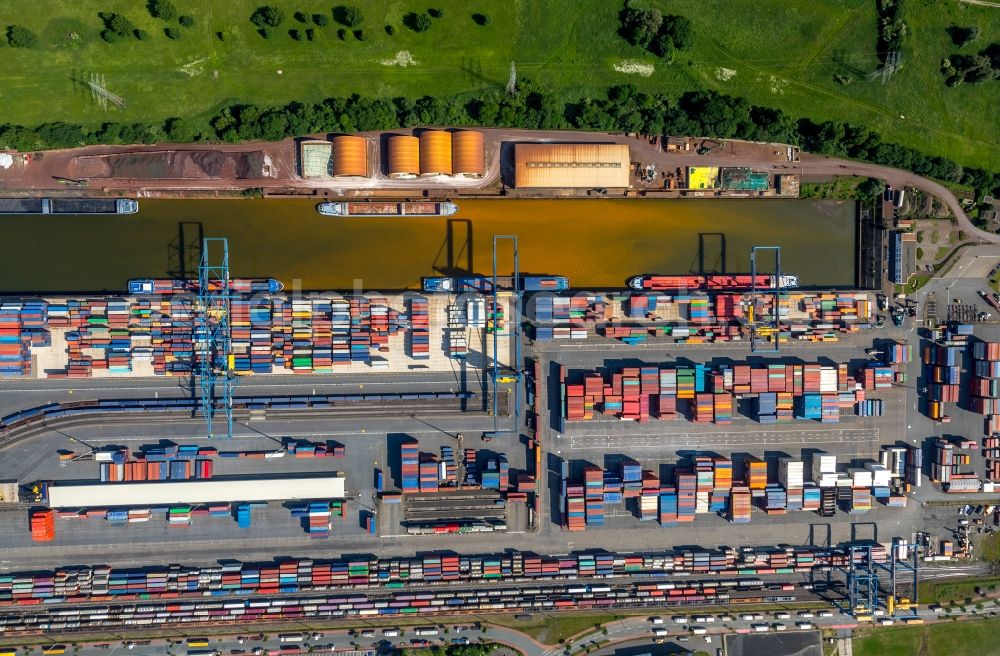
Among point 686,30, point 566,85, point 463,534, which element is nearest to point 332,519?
point 463,534

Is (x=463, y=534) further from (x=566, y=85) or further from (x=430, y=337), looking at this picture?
(x=566, y=85)

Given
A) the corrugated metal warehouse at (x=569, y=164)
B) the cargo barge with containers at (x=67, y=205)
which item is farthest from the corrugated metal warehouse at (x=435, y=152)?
the cargo barge with containers at (x=67, y=205)

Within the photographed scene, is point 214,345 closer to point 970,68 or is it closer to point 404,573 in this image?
point 404,573

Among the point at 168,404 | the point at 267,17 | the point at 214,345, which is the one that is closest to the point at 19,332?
the point at 168,404

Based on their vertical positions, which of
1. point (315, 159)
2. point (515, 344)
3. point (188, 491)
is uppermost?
point (315, 159)

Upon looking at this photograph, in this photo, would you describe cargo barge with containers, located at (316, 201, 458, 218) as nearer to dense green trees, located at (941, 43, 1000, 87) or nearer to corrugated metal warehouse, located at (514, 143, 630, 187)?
corrugated metal warehouse, located at (514, 143, 630, 187)

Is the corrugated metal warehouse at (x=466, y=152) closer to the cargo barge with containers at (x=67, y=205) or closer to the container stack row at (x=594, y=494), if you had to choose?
the cargo barge with containers at (x=67, y=205)
